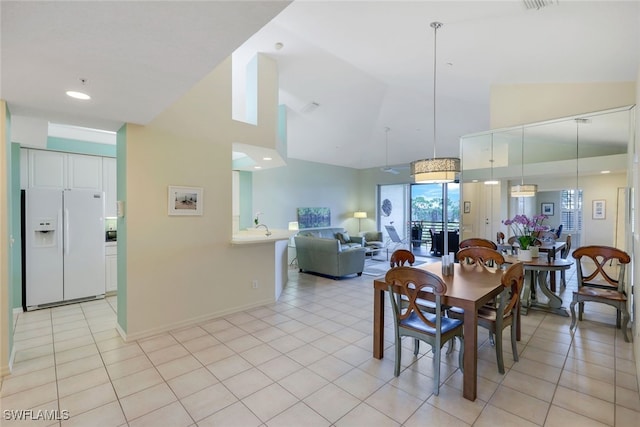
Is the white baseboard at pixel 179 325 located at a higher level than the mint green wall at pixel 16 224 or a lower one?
lower

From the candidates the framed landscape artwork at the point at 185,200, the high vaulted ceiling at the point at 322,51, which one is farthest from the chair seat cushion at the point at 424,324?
the framed landscape artwork at the point at 185,200

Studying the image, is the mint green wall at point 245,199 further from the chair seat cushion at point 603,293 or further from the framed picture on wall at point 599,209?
the framed picture on wall at point 599,209

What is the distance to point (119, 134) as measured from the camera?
332 cm

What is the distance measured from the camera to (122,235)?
10.8 feet

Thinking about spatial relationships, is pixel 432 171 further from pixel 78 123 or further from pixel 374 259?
pixel 374 259

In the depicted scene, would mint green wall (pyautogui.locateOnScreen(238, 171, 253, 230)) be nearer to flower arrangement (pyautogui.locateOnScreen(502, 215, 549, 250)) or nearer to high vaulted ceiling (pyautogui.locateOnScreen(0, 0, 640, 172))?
high vaulted ceiling (pyautogui.locateOnScreen(0, 0, 640, 172))

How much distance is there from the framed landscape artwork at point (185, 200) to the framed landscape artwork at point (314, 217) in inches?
184

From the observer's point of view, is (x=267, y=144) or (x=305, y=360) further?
(x=267, y=144)

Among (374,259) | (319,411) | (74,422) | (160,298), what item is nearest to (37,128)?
(160,298)

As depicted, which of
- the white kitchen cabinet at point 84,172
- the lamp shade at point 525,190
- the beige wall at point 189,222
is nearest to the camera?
the beige wall at point 189,222

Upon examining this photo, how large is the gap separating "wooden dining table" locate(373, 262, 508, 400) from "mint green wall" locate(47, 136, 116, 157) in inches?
187

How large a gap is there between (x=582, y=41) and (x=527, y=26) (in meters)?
0.64

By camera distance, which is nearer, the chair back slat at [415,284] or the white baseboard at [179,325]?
the chair back slat at [415,284]

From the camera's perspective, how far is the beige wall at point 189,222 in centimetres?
322
